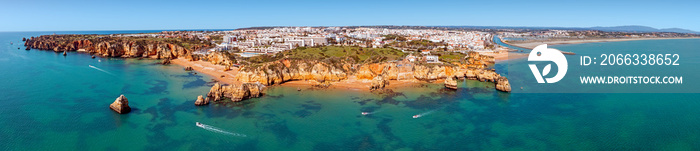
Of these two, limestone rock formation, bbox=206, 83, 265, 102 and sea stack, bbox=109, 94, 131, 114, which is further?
limestone rock formation, bbox=206, 83, 265, 102

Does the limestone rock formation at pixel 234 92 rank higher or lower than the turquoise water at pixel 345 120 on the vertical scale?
higher

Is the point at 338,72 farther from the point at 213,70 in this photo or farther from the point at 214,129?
the point at 213,70

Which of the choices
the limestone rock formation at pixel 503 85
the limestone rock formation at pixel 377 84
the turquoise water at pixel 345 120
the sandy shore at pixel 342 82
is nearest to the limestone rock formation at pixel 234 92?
the turquoise water at pixel 345 120

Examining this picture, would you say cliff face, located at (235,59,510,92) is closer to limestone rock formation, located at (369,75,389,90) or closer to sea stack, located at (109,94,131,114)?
limestone rock formation, located at (369,75,389,90)

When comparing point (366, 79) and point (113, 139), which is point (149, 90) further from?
point (366, 79)

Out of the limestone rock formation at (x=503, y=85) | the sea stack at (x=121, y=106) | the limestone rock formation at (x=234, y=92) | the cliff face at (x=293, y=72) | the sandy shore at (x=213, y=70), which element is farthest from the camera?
the sandy shore at (x=213, y=70)

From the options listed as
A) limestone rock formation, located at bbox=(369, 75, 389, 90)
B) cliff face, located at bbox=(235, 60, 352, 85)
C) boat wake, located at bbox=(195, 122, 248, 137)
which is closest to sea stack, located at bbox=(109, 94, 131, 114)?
boat wake, located at bbox=(195, 122, 248, 137)

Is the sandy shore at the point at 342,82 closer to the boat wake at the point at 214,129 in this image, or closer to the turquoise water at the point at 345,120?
the turquoise water at the point at 345,120

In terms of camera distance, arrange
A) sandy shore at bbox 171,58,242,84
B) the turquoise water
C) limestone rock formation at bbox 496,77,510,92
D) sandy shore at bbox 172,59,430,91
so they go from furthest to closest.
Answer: sandy shore at bbox 171,58,242,84
sandy shore at bbox 172,59,430,91
limestone rock formation at bbox 496,77,510,92
the turquoise water
